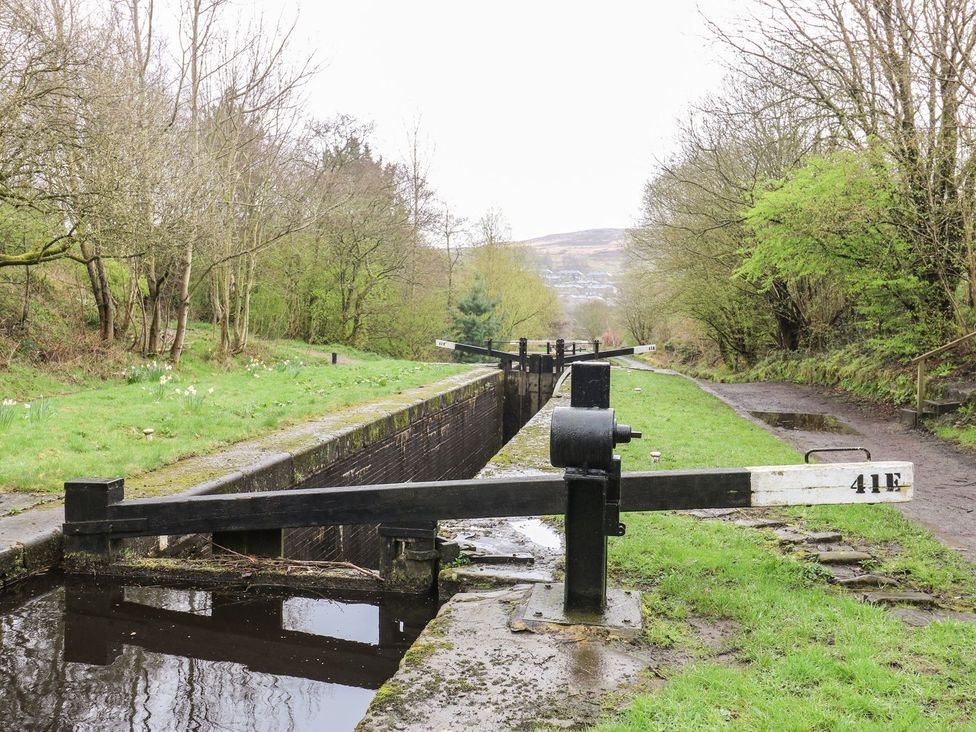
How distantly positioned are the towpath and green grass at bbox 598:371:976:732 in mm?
496

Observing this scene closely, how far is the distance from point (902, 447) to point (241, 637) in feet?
27.5

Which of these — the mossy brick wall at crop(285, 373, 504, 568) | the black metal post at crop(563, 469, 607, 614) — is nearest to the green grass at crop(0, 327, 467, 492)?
the mossy brick wall at crop(285, 373, 504, 568)

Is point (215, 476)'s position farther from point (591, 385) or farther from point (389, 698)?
point (591, 385)

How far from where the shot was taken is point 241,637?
341 cm

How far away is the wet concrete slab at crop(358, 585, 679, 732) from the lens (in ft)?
7.43

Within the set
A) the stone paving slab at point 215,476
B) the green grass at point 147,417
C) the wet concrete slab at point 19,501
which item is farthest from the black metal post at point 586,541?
the green grass at point 147,417

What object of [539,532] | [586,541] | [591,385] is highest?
[591,385]

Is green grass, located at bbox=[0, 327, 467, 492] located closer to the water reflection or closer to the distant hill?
the water reflection

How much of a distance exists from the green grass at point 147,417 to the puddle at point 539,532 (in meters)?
3.04

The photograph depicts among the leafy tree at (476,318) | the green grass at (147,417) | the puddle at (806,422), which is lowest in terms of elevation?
the puddle at (806,422)

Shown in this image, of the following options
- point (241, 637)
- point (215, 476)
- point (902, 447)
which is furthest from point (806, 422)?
point (241, 637)

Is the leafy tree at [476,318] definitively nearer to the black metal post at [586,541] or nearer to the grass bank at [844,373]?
the grass bank at [844,373]

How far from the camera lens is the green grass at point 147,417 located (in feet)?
18.2

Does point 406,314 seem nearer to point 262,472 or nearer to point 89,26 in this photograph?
point 89,26
